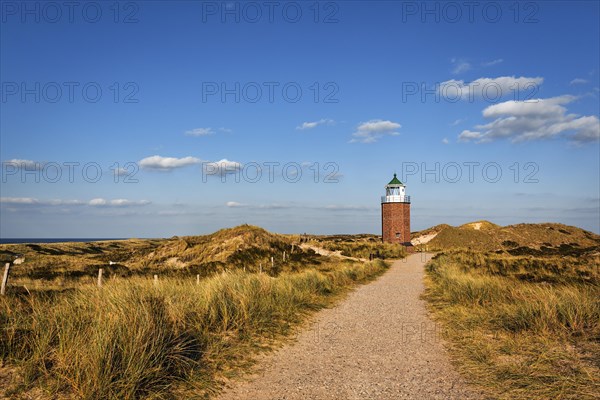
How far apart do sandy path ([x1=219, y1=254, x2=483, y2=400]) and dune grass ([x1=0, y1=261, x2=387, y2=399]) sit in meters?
0.58

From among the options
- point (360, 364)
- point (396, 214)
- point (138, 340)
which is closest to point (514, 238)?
point (396, 214)

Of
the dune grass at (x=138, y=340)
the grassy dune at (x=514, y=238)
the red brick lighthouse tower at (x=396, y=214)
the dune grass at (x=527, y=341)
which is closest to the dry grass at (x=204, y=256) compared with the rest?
the red brick lighthouse tower at (x=396, y=214)

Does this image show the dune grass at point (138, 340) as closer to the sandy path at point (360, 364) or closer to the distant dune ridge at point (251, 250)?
the sandy path at point (360, 364)

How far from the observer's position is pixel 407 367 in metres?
6.34

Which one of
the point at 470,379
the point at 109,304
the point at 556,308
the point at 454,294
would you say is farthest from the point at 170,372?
the point at 454,294

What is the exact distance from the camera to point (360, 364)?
256 inches

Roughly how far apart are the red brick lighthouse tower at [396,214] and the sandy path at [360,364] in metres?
39.0

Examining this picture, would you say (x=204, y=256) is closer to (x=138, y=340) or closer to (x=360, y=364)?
(x=360, y=364)

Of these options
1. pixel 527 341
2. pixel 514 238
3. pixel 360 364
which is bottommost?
pixel 514 238

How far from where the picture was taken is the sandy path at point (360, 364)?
5289 millimetres

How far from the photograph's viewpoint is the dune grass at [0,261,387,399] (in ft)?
15.7

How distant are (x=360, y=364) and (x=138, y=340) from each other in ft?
11.5

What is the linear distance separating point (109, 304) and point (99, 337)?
1.98 m

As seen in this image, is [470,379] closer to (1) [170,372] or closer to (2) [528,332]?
(2) [528,332]
